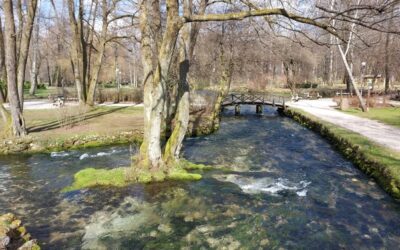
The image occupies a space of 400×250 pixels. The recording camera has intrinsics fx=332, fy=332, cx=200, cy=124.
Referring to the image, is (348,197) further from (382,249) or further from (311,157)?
(311,157)

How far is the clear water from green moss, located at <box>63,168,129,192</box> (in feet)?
0.99

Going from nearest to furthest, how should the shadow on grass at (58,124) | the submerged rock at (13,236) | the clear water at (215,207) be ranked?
the submerged rock at (13,236) < the clear water at (215,207) < the shadow on grass at (58,124)

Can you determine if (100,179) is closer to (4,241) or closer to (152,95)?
(152,95)

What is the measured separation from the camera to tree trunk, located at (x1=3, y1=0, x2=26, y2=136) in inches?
575

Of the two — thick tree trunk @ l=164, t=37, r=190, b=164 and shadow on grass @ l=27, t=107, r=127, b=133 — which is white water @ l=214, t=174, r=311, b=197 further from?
shadow on grass @ l=27, t=107, r=127, b=133

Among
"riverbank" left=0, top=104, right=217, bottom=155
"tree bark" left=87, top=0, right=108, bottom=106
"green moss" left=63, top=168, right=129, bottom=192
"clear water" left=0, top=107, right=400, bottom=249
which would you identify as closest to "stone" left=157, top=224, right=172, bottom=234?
"clear water" left=0, top=107, right=400, bottom=249

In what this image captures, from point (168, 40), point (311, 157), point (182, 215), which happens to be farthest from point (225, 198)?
point (311, 157)

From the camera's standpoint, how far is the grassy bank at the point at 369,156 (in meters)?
10.1

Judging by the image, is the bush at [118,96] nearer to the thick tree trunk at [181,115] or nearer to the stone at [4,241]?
the thick tree trunk at [181,115]

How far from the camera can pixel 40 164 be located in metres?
12.8

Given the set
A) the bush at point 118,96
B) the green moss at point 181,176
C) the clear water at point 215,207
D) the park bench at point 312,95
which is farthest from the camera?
the park bench at point 312,95

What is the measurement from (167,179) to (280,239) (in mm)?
4334

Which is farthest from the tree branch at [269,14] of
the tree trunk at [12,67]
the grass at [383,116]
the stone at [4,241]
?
the grass at [383,116]

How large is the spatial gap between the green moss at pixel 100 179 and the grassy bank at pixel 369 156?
797 centimetres
